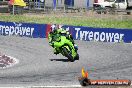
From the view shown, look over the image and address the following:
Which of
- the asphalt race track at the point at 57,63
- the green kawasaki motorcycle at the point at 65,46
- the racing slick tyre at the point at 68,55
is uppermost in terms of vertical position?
the green kawasaki motorcycle at the point at 65,46

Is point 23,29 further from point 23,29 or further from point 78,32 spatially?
point 78,32

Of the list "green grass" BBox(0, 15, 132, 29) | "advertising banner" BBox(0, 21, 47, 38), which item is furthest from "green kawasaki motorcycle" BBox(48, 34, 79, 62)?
"green grass" BBox(0, 15, 132, 29)

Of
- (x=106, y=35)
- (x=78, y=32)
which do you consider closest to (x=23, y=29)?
(x=78, y=32)

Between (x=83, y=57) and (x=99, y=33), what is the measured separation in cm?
838

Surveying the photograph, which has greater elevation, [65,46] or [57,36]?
[57,36]

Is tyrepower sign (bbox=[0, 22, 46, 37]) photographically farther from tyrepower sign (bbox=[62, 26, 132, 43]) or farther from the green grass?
the green grass

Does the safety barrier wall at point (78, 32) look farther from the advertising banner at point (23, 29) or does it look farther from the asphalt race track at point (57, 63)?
the asphalt race track at point (57, 63)

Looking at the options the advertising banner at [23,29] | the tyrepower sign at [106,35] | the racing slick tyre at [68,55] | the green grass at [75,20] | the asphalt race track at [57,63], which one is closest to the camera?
the asphalt race track at [57,63]

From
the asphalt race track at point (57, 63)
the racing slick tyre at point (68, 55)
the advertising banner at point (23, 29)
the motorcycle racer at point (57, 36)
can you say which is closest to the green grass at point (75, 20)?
the advertising banner at point (23, 29)

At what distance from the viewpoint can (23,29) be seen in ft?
112

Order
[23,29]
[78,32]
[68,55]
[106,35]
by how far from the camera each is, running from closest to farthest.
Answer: [68,55]
[106,35]
[78,32]
[23,29]

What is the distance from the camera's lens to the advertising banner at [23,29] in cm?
3391

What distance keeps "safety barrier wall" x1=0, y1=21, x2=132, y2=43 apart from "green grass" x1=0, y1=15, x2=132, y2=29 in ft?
29.0

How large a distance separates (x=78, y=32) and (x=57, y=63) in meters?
11.6
